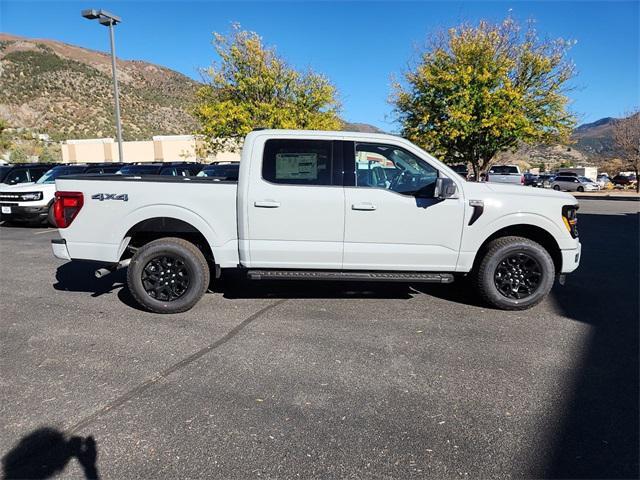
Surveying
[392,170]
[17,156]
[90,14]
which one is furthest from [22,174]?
[17,156]

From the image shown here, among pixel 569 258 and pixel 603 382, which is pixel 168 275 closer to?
pixel 603 382

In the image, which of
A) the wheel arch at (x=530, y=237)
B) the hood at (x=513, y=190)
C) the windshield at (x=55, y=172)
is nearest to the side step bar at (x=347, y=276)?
the wheel arch at (x=530, y=237)

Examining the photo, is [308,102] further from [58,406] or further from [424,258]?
[58,406]

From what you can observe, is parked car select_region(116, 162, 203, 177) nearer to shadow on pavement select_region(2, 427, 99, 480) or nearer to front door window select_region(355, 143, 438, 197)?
front door window select_region(355, 143, 438, 197)

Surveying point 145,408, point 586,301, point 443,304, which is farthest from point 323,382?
point 586,301

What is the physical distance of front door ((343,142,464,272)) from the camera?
15.6ft

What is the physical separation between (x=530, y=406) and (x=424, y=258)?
2079 millimetres

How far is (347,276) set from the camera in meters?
4.85

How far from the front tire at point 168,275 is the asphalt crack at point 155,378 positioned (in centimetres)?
75

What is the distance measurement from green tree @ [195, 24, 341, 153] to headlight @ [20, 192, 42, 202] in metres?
10.3

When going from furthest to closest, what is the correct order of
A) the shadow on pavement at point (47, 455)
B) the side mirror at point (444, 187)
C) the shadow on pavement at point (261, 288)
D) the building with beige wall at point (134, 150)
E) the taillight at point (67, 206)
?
the building with beige wall at point (134, 150), the shadow on pavement at point (261, 288), the taillight at point (67, 206), the side mirror at point (444, 187), the shadow on pavement at point (47, 455)

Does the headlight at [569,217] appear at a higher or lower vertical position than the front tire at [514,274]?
higher

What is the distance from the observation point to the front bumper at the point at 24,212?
11906 millimetres

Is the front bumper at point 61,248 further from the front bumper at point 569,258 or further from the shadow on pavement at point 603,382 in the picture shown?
A: the front bumper at point 569,258
